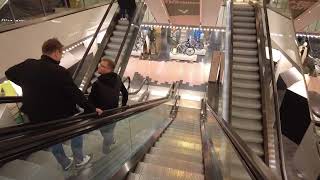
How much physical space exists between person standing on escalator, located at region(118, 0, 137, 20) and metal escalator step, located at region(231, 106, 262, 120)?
540cm

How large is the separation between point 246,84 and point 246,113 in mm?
920

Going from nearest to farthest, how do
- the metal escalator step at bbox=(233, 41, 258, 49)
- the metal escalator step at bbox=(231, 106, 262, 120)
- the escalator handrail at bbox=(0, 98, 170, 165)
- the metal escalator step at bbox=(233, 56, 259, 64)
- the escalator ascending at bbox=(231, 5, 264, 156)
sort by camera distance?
1. the escalator handrail at bbox=(0, 98, 170, 165)
2. the escalator ascending at bbox=(231, 5, 264, 156)
3. the metal escalator step at bbox=(231, 106, 262, 120)
4. the metal escalator step at bbox=(233, 56, 259, 64)
5. the metal escalator step at bbox=(233, 41, 258, 49)

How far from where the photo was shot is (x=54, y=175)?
86.9 inches

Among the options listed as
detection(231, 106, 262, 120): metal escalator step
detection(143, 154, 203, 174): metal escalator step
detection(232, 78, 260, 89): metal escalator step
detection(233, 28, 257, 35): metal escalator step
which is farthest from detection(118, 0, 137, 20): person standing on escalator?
detection(143, 154, 203, 174): metal escalator step

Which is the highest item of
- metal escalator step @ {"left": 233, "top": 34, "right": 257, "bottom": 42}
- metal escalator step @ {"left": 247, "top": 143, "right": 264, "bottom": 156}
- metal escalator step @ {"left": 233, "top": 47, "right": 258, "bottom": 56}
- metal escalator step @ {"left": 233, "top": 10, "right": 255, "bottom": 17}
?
metal escalator step @ {"left": 233, "top": 10, "right": 255, "bottom": 17}

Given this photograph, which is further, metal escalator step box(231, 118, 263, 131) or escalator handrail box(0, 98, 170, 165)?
metal escalator step box(231, 118, 263, 131)

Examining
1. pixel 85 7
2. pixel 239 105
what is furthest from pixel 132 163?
pixel 85 7

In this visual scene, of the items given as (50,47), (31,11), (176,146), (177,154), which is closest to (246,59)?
(176,146)

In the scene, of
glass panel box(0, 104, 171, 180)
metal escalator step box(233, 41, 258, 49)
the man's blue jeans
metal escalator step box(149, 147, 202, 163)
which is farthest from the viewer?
metal escalator step box(233, 41, 258, 49)

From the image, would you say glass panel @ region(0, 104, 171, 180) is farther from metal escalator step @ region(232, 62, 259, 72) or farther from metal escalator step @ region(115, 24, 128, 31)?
metal escalator step @ region(115, 24, 128, 31)

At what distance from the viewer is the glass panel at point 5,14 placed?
19.7ft

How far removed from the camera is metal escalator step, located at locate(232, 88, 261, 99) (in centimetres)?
686

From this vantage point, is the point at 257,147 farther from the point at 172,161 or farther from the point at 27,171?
the point at 27,171

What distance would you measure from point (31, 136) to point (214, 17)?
1407cm
